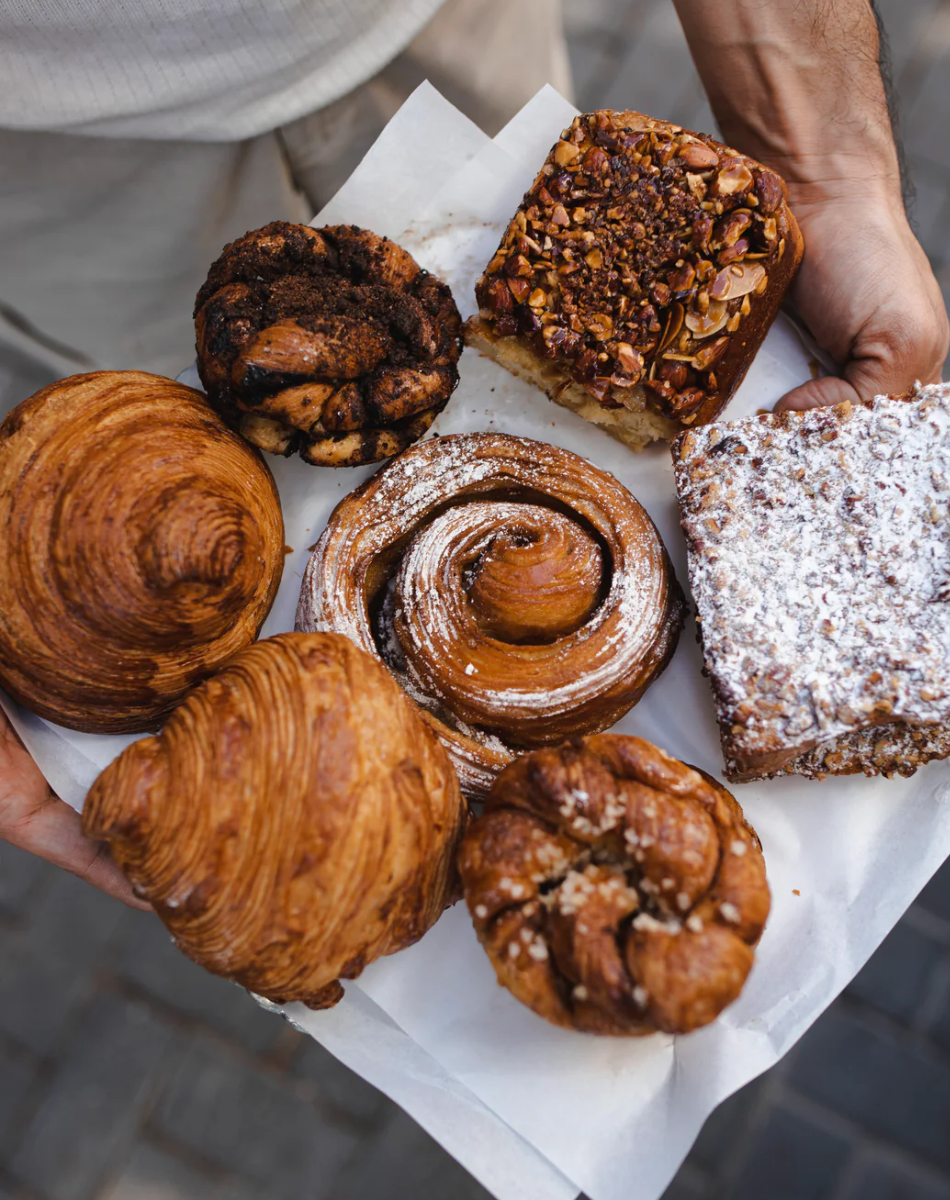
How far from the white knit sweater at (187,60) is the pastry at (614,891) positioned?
1.70 m

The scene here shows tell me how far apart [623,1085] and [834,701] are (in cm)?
89

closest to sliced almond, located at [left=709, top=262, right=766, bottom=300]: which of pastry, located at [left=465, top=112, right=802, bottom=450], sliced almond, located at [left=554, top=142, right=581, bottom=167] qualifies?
pastry, located at [left=465, top=112, right=802, bottom=450]

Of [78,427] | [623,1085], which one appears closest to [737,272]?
[78,427]

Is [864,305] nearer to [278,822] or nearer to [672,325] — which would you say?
[672,325]

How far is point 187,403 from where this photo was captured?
1.98 metres

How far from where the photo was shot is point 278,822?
160 cm

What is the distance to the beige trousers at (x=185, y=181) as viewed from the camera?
2363 mm

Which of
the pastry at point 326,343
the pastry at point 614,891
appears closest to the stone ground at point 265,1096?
the pastry at point 614,891

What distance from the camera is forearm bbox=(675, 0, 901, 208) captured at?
2395 millimetres

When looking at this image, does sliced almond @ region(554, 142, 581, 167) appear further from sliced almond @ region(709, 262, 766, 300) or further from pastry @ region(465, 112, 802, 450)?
sliced almond @ region(709, 262, 766, 300)

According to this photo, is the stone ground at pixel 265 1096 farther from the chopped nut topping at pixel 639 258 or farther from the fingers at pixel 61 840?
the chopped nut topping at pixel 639 258

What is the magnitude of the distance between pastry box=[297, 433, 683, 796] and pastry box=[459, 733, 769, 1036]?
273mm

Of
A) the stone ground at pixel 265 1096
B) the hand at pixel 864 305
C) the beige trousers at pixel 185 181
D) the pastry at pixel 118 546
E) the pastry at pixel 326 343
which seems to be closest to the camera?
the pastry at pixel 118 546

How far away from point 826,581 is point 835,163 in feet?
3.85
